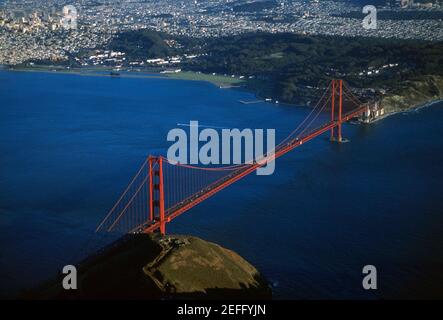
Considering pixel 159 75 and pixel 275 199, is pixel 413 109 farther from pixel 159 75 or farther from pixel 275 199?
pixel 159 75

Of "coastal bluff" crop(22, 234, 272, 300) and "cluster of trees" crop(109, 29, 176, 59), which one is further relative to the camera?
"cluster of trees" crop(109, 29, 176, 59)

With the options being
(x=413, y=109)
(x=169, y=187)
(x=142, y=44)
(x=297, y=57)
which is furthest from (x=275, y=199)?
(x=142, y=44)

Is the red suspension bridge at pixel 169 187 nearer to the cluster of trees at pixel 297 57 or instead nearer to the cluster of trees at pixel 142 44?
the cluster of trees at pixel 297 57

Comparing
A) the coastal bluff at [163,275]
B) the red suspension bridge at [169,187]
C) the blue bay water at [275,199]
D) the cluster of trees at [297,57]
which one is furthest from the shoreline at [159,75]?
the coastal bluff at [163,275]

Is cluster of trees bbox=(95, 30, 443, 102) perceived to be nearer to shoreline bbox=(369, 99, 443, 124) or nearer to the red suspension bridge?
shoreline bbox=(369, 99, 443, 124)

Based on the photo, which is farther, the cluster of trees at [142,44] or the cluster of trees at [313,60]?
the cluster of trees at [142,44]

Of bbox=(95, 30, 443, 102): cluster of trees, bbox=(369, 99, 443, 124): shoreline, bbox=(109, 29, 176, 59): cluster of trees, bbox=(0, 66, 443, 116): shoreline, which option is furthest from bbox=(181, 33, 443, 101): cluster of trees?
bbox=(109, 29, 176, 59): cluster of trees
